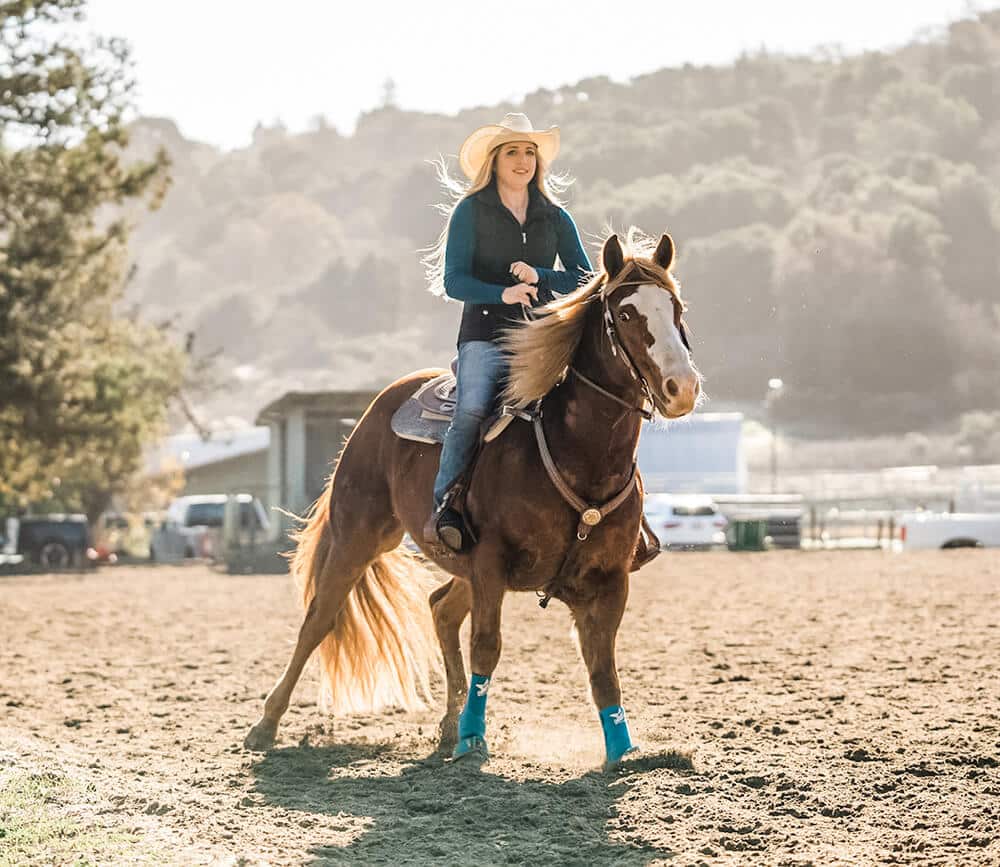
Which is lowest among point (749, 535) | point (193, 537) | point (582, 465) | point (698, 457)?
point (193, 537)

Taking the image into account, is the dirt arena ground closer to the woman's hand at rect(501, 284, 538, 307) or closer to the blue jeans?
the blue jeans

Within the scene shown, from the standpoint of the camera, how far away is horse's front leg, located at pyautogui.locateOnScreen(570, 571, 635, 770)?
6.80m

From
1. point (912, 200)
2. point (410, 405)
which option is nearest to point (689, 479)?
point (410, 405)

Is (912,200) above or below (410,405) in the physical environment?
above

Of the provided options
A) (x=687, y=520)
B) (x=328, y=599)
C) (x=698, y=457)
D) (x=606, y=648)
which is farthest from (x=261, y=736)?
(x=698, y=457)

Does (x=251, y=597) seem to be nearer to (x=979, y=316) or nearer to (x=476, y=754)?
(x=476, y=754)

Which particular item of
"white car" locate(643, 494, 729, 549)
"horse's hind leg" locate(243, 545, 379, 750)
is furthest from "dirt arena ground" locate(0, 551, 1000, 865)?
"white car" locate(643, 494, 729, 549)

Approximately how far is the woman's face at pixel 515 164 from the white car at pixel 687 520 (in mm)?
29384

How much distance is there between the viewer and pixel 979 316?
15162 cm

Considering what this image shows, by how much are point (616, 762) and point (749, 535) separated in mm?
29561

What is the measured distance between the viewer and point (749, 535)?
35750 mm

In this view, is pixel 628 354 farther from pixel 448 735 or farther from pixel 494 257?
pixel 448 735

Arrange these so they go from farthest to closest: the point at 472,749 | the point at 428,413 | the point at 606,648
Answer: the point at 428,413, the point at 472,749, the point at 606,648

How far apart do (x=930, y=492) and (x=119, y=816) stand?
5377cm
